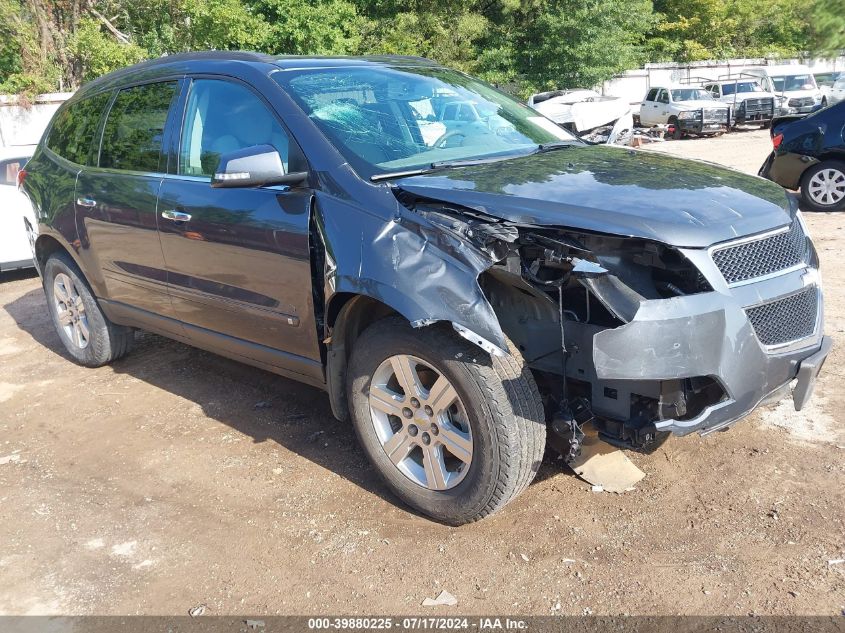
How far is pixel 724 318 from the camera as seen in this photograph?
2.84 meters

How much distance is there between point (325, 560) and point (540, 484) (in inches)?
43.1

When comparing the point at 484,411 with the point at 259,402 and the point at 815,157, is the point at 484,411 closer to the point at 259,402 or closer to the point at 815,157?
the point at 259,402

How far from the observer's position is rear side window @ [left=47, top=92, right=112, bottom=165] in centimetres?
518

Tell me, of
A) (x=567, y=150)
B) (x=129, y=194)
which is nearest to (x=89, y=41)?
(x=129, y=194)

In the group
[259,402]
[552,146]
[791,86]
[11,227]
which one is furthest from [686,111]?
[259,402]

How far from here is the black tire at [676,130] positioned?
25797 millimetres

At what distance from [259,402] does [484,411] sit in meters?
2.30

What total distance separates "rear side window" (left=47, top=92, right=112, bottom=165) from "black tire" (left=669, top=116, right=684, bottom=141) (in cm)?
2337

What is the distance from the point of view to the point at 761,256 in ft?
10.1

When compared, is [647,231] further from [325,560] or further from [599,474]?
[325,560]

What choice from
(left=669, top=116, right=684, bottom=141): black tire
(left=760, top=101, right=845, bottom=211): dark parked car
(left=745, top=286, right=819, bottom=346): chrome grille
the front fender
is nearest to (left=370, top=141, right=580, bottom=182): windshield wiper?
the front fender

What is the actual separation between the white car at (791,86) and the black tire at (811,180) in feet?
62.5

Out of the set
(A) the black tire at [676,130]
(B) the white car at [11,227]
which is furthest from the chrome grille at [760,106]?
(B) the white car at [11,227]

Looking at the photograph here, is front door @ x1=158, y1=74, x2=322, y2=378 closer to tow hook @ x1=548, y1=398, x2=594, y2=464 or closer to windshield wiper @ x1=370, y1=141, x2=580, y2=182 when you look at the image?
windshield wiper @ x1=370, y1=141, x2=580, y2=182
